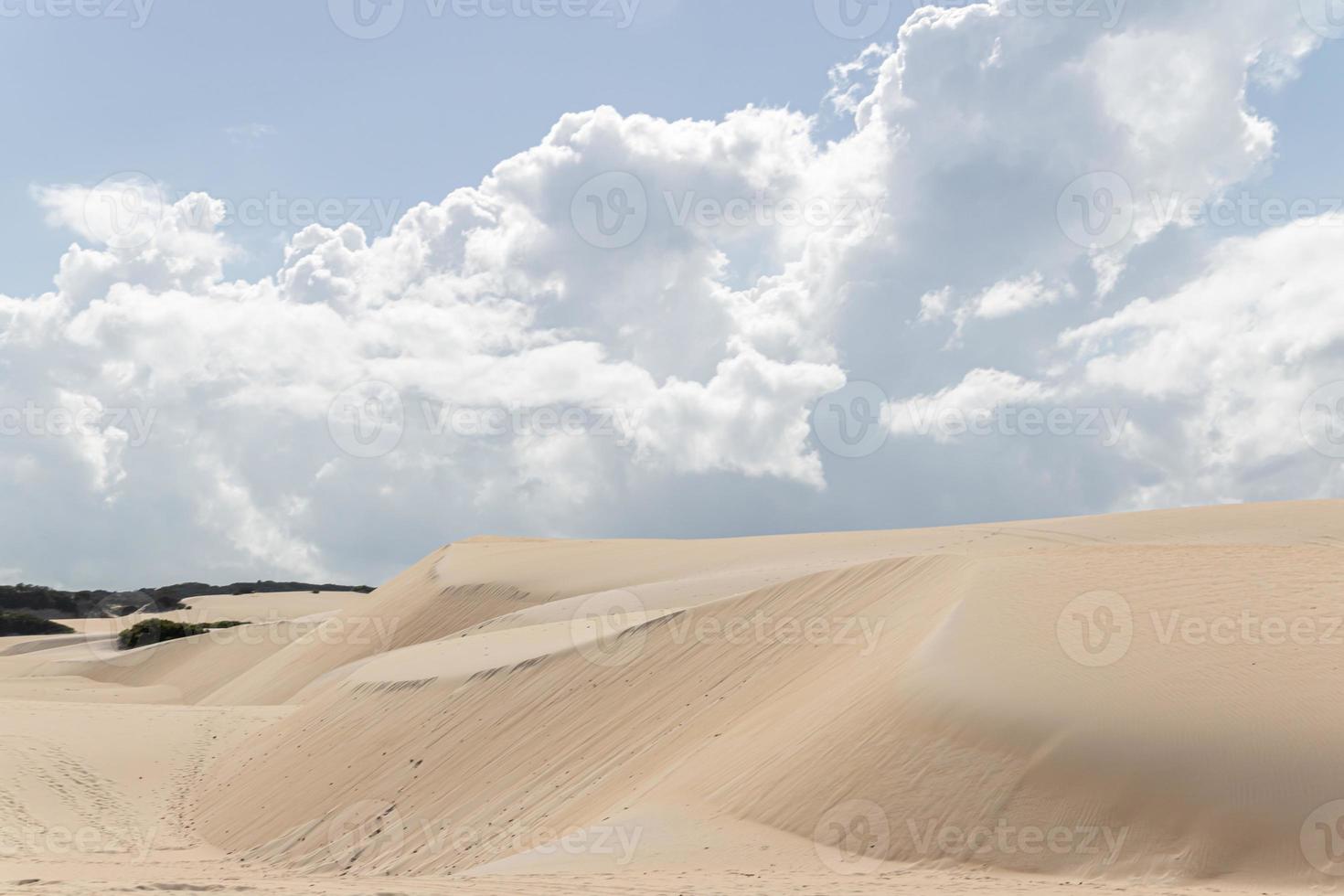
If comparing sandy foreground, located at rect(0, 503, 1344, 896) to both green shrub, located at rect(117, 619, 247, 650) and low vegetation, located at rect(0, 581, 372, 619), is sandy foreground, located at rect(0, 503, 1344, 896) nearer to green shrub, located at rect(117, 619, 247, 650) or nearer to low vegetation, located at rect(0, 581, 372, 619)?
green shrub, located at rect(117, 619, 247, 650)

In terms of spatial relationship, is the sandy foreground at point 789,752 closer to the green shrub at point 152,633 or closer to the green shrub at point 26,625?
the green shrub at point 152,633

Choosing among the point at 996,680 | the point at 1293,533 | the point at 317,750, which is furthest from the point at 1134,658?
the point at 1293,533

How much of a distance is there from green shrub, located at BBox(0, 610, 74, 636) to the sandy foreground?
52.5m

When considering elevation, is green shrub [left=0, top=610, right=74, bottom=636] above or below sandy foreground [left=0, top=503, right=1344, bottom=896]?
below

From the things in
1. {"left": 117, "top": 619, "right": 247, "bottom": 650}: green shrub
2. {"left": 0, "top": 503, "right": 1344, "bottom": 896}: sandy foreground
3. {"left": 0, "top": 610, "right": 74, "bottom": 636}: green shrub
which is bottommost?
{"left": 0, "top": 610, "right": 74, "bottom": 636}: green shrub

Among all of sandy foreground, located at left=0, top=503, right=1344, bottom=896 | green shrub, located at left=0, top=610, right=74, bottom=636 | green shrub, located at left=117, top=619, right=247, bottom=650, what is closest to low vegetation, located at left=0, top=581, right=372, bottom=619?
green shrub, located at left=0, top=610, right=74, bottom=636

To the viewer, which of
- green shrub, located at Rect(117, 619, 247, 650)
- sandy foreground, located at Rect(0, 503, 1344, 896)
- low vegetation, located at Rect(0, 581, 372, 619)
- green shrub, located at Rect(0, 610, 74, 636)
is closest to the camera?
sandy foreground, located at Rect(0, 503, 1344, 896)

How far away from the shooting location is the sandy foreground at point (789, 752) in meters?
10.6

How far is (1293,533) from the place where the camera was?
2777cm

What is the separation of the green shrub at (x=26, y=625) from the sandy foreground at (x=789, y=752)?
172 ft

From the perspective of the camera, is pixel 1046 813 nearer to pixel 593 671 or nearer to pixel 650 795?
pixel 650 795

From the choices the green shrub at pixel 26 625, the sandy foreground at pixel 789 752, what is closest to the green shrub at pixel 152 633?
the green shrub at pixel 26 625

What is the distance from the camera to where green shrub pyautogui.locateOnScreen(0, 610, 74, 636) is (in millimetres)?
70750

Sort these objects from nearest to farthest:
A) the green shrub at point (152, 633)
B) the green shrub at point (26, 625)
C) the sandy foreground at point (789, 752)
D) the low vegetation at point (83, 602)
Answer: the sandy foreground at point (789, 752) → the green shrub at point (152, 633) → the green shrub at point (26, 625) → the low vegetation at point (83, 602)
